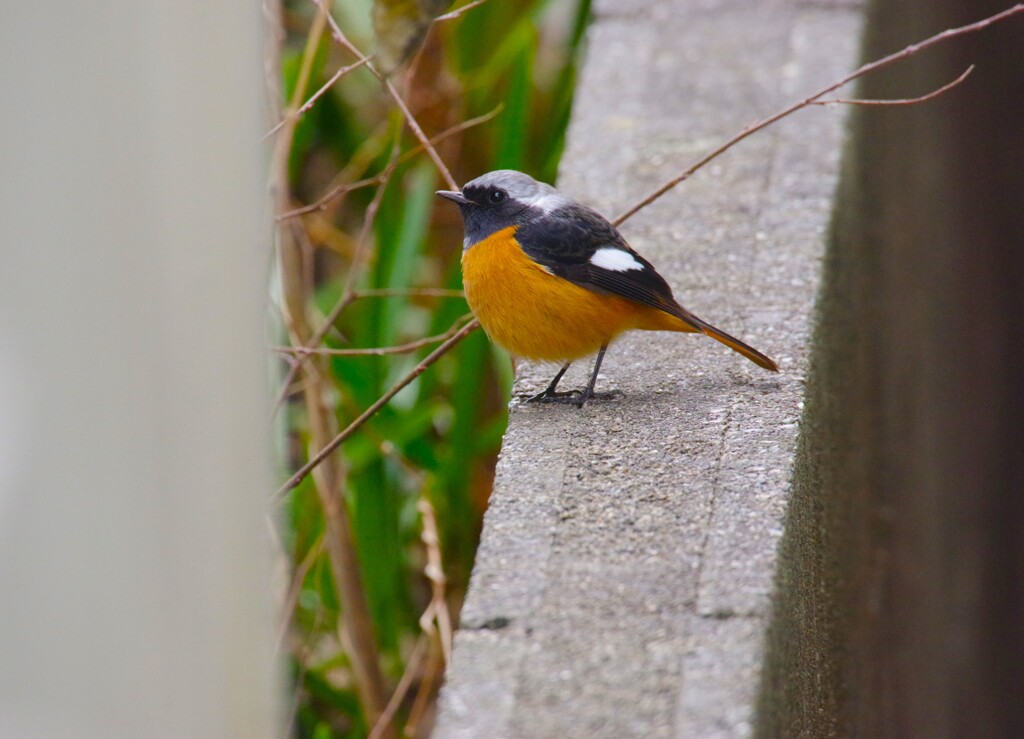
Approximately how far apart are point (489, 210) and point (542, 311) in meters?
0.35

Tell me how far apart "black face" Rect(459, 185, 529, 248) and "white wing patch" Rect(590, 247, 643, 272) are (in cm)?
23

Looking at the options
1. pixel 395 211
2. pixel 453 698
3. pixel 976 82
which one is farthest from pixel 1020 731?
pixel 453 698

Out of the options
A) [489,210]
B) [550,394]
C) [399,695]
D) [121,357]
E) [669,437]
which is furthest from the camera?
[399,695]

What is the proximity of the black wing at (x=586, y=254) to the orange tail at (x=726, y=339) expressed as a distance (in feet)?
0.04

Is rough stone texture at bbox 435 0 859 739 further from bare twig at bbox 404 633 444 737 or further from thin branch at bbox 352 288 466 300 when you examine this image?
bare twig at bbox 404 633 444 737

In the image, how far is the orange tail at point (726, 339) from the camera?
266cm

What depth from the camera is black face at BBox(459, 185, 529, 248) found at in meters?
2.94

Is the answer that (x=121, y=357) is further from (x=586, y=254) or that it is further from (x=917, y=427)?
(x=917, y=427)

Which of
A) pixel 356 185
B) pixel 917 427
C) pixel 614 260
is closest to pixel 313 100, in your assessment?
pixel 356 185

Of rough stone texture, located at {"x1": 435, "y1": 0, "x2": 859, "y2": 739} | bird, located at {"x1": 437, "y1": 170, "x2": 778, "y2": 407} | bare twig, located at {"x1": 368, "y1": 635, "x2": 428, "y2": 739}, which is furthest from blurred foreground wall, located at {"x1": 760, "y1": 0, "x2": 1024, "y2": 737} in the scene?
bare twig, located at {"x1": 368, "y1": 635, "x2": 428, "y2": 739}

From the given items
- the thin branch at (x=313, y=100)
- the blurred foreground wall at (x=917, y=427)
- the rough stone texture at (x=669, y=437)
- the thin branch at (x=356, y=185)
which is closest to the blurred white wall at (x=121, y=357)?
the rough stone texture at (x=669, y=437)

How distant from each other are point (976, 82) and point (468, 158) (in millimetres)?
2652

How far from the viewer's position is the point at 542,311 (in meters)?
2.76

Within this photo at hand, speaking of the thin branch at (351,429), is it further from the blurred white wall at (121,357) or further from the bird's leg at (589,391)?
the blurred white wall at (121,357)
